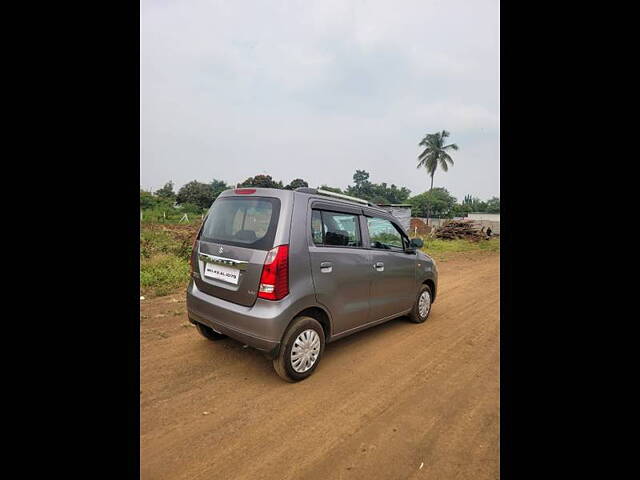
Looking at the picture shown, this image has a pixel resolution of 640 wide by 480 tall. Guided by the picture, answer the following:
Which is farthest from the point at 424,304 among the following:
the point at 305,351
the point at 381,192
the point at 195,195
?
the point at 381,192

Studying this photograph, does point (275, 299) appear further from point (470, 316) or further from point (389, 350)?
point (470, 316)

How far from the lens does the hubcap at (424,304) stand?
15.3 ft

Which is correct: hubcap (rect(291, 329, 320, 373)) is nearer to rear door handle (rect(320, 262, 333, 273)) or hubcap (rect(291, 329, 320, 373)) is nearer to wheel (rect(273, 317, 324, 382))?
wheel (rect(273, 317, 324, 382))

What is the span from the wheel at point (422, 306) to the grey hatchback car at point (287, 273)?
0.99 metres

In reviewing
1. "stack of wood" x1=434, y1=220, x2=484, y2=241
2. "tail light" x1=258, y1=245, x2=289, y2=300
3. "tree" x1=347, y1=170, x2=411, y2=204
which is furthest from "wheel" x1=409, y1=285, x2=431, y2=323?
"tree" x1=347, y1=170, x2=411, y2=204

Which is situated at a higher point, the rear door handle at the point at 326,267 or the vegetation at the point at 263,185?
the vegetation at the point at 263,185

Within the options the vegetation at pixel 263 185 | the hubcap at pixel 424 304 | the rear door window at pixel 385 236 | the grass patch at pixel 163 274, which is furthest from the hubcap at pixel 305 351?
the vegetation at pixel 263 185

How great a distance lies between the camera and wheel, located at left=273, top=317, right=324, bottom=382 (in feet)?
9.34

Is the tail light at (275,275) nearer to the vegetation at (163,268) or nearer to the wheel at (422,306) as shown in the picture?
the wheel at (422,306)

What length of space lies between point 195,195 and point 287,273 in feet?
114

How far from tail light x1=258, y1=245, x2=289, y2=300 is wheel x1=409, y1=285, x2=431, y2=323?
97.3 inches

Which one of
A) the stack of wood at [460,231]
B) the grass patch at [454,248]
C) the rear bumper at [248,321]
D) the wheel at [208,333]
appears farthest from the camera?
the stack of wood at [460,231]

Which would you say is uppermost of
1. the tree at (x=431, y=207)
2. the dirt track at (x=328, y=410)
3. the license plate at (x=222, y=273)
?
the tree at (x=431, y=207)
